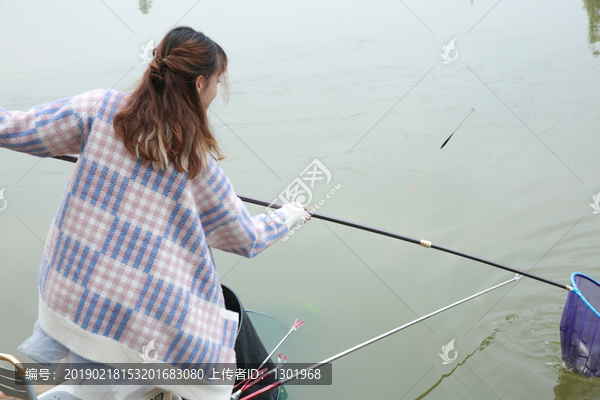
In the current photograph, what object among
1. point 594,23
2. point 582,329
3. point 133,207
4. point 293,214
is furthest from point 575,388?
point 594,23

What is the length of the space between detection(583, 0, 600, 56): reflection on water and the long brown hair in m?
6.21

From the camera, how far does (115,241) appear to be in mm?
1338

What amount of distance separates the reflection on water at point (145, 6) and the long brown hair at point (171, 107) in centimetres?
562

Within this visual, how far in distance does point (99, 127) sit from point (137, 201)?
8.1 inches

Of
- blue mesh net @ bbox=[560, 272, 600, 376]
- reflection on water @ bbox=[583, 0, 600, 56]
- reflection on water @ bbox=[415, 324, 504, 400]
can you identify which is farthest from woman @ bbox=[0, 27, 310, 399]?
reflection on water @ bbox=[583, 0, 600, 56]

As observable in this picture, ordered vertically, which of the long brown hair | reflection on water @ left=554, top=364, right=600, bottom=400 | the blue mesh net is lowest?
the long brown hair

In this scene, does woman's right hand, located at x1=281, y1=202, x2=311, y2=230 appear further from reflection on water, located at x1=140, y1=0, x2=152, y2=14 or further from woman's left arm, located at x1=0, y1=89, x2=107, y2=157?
reflection on water, located at x1=140, y1=0, x2=152, y2=14

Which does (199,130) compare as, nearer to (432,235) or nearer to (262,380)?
(262,380)

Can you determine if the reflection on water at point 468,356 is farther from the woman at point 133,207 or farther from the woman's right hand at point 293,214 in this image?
the woman at point 133,207

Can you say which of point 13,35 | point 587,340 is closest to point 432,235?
point 587,340

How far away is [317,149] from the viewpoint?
4445 mm

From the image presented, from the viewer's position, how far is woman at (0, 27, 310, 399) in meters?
1.30

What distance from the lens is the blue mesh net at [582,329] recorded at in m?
2.42

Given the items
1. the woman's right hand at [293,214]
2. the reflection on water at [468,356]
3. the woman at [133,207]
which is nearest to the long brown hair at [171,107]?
the woman at [133,207]
